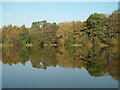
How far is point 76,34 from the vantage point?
99.9 feet

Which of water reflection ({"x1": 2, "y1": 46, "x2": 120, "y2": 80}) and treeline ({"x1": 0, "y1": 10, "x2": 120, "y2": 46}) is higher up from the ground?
treeline ({"x1": 0, "y1": 10, "x2": 120, "y2": 46})

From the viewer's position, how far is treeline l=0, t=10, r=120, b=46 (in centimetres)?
2792

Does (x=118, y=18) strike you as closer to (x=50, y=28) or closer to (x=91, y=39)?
(x=91, y=39)

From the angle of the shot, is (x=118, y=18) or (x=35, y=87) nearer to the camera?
(x=35, y=87)

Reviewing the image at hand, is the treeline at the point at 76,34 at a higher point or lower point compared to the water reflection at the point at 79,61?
higher

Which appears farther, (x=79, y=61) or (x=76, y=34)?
(x=76, y=34)

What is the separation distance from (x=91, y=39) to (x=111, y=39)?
9.09ft

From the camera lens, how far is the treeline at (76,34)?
27922mm

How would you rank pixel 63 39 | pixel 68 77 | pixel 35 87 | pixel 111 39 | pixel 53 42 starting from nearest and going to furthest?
1. pixel 35 87
2. pixel 68 77
3. pixel 111 39
4. pixel 63 39
5. pixel 53 42

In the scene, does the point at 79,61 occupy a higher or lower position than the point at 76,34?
lower

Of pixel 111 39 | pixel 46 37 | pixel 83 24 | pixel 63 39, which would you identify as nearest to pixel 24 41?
pixel 46 37

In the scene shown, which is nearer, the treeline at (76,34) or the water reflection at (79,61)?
the water reflection at (79,61)

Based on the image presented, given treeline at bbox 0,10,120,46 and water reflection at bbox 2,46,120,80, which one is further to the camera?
treeline at bbox 0,10,120,46

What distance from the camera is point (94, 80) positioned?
22.9 ft
